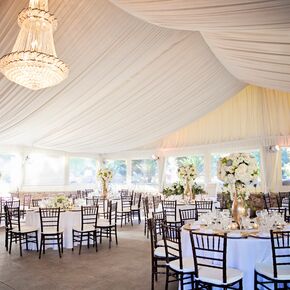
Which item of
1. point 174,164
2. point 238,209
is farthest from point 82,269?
point 174,164

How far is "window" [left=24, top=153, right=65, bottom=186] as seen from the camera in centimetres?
1315

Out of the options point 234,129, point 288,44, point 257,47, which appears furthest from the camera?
point 234,129

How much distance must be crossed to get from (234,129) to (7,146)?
367 inches

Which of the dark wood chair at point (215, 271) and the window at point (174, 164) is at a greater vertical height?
the window at point (174, 164)

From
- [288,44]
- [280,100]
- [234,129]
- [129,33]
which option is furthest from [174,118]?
[288,44]

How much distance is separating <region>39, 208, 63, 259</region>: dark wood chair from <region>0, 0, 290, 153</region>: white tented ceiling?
249 centimetres

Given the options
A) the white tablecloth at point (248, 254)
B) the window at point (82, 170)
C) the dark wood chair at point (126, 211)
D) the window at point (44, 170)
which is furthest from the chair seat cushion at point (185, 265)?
the window at point (82, 170)

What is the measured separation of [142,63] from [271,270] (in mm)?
4710

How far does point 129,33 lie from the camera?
5363 millimetres

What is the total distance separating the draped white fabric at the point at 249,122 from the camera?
10.9 m

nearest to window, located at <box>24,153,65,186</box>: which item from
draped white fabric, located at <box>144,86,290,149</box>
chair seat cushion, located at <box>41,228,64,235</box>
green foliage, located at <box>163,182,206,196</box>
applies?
draped white fabric, located at <box>144,86,290,149</box>

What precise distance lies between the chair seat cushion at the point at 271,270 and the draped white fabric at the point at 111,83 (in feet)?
13.8

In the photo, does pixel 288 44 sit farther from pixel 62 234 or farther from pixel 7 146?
pixel 7 146

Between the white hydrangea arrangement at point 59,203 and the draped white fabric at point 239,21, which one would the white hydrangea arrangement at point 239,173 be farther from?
the white hydrangea arrangement at point 59,203
